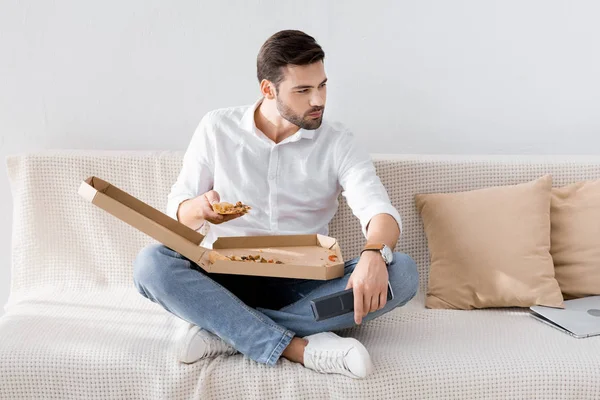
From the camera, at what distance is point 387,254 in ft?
6.39

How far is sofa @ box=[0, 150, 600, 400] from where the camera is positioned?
1.87m

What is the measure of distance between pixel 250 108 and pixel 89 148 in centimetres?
64

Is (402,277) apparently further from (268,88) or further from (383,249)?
(268,88)

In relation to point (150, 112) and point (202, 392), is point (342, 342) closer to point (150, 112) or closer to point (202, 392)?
point (202, 392)

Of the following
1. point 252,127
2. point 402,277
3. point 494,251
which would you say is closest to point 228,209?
point 252,127

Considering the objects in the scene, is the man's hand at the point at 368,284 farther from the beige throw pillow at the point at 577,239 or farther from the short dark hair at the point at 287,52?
the beige throw pillow at the point at 577,239

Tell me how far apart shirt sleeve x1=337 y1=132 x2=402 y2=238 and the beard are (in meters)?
0.13

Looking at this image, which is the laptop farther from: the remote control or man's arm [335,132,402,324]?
the remote control

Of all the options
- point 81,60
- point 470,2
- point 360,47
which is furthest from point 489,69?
point 81,60

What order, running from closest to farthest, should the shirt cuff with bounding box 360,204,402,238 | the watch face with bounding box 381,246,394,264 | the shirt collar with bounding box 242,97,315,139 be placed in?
the watch face with bounding box 381,246,394,264 < the shirt cuff with bounding box 360,204,402,238 < the shirt collar with bounding box 242,97,315,139

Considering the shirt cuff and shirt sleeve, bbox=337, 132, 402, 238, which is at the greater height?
shirt sleeve, bbox=337, 132, 402, 238

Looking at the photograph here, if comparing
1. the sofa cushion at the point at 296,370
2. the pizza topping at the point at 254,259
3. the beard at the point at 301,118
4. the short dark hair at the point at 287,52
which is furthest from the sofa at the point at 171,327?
the short dark hair at the point at 287,52

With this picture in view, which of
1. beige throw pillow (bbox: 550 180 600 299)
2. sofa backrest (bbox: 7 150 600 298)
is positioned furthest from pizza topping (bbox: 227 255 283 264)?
beige throw pillow (bbox: 550 180 600 299)

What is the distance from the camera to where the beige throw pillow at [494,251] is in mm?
2240
